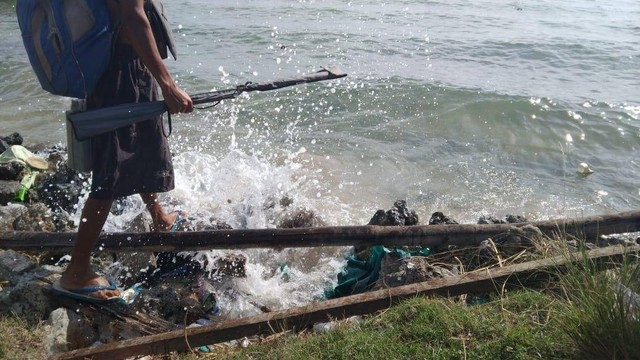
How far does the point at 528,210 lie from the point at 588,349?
13.0 ft

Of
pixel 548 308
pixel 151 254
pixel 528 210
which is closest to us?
pixel 548 308

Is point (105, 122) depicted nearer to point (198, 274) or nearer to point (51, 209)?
point (198, 274)

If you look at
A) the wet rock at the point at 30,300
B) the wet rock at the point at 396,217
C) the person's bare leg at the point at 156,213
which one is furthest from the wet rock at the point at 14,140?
the wet rock at the point at 396,217

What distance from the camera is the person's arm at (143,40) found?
3.13 metres

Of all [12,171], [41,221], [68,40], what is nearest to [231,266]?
[41,221]

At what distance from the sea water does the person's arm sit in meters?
1.55

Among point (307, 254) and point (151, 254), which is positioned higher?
point (151, 254)

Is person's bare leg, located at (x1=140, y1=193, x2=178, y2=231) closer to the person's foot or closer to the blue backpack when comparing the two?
the person's foot

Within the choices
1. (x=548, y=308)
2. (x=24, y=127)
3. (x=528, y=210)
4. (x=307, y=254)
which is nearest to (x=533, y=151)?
(x=528, y=210)

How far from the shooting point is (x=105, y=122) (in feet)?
10.7

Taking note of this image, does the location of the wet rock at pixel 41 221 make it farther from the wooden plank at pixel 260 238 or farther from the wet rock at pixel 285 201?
the wet rock at pixel 285 201

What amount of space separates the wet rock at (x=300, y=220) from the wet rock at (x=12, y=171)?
3.16 metres

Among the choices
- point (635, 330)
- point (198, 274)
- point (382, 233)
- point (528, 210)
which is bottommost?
point (528, 210)

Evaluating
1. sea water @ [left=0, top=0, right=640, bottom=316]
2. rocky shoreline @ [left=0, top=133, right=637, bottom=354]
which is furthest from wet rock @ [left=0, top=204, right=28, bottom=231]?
sea water @ [left=0, top=0, right=640, bottom=316]
